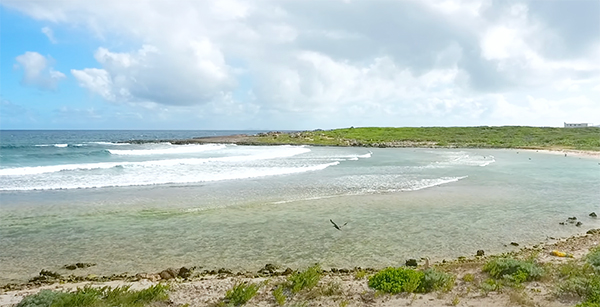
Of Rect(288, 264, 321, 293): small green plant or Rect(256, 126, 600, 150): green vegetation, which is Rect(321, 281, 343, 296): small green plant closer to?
Rect(288, 264, 321, 293): small green plant

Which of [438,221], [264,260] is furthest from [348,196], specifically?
[264,260]

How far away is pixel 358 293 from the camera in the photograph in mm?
7711

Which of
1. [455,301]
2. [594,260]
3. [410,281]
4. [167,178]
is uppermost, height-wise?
[594,260]

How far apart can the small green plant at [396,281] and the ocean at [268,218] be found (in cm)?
212

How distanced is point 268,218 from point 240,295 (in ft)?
25.3

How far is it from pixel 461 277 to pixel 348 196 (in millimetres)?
11663

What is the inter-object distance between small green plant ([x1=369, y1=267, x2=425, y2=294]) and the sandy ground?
125mm

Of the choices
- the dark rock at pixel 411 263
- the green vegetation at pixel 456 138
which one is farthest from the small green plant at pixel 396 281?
the green vegetation at pixel 456 138

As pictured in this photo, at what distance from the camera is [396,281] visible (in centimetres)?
787

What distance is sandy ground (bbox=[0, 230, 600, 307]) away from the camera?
7.23 m

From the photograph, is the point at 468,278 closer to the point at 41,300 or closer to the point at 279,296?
the point at 279,296

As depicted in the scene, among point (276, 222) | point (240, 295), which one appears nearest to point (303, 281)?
point (240, 295)

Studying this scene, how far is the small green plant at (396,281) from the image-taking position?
766cm

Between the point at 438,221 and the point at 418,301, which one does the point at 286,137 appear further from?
the point at 418,301
